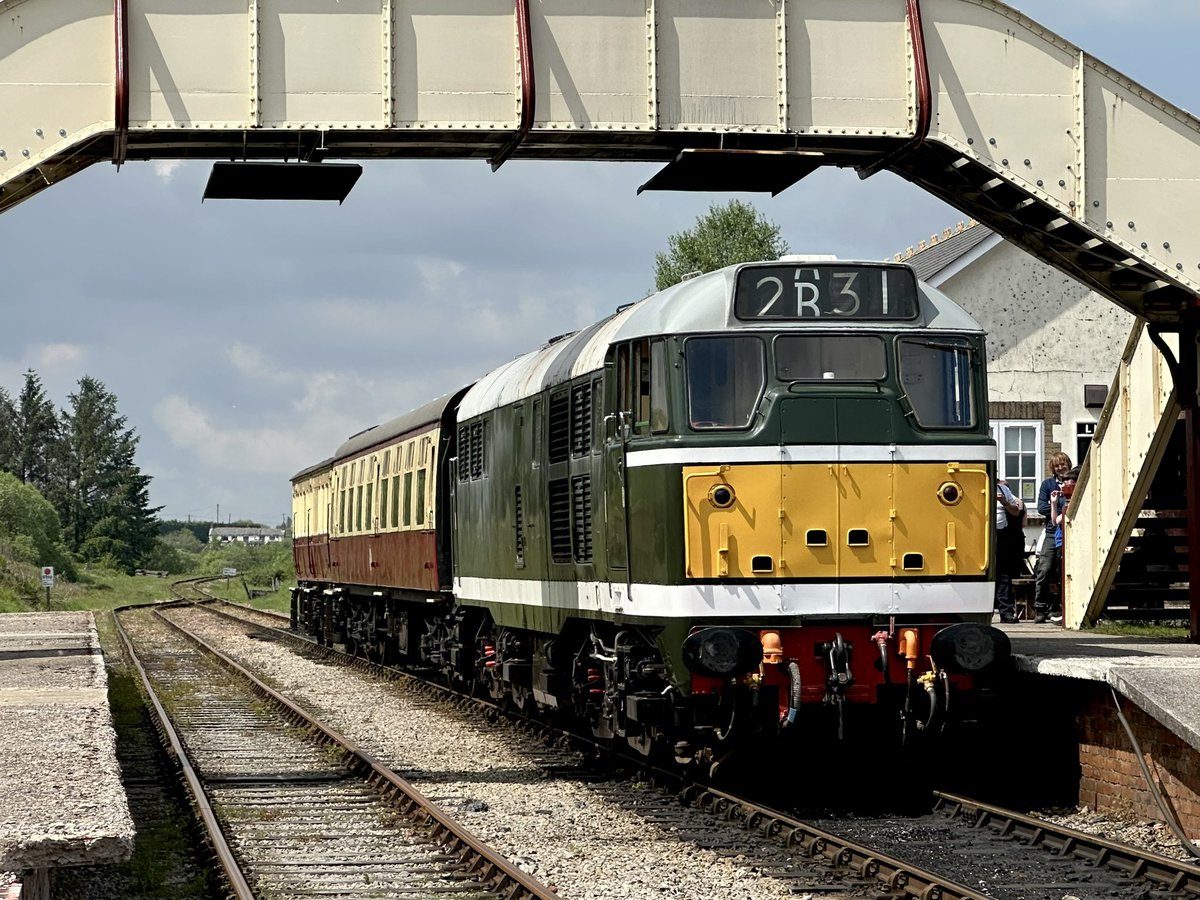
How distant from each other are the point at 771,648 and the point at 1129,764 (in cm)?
248

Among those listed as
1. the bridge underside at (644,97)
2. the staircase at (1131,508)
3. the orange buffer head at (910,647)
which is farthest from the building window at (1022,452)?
the orange buffer head at (910,647)

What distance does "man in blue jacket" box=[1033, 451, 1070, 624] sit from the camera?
766 inches

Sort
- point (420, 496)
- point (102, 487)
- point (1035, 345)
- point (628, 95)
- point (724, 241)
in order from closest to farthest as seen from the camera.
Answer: point (628, 95), point (420, 496), point (1035, 345), point (724, 241), point (102, 487)

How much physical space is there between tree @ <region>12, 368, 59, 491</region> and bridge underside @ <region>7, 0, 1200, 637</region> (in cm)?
12146

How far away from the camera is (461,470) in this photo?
17922 millimetres

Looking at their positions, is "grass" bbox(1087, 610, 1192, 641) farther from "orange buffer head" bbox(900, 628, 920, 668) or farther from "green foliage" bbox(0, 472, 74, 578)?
"green foliage" bbox(0, 472, 74, 578)

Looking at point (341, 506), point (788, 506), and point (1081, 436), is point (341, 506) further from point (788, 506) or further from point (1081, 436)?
point (788, 506)

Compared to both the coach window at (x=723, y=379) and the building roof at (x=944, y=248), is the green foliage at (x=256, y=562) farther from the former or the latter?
the coach window at (x=723, y=379)

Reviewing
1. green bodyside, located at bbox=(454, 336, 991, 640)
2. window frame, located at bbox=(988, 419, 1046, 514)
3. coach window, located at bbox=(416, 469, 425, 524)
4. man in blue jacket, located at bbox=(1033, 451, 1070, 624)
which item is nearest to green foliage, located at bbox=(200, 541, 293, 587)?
window frame, located at bbox=(988, 419, 1046, 514)

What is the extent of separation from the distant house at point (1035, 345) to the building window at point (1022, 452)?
0.02 meters

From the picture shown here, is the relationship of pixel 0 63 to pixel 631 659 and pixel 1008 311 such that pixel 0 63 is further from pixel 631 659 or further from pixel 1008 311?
pixel 1008 311

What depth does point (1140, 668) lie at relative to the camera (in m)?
11.4

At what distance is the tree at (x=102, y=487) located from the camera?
12012 cm

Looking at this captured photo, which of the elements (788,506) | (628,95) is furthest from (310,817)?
(628,95)
